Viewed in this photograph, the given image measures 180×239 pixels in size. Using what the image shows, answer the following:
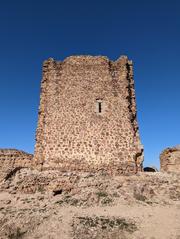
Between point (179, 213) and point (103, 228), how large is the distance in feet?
10.1

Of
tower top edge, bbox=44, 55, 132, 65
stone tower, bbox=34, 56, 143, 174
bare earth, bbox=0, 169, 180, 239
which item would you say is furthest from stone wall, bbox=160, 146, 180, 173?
tower top edge, bbox=44, 55, 132, 65

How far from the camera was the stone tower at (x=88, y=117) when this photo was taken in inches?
484

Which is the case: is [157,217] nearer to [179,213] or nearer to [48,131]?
[179,213]

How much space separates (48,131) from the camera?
12.9 metres

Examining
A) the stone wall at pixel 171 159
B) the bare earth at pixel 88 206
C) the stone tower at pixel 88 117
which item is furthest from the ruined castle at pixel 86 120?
the stone wall at pixel 171 159

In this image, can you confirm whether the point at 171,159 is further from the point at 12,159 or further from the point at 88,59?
the point at 12,159

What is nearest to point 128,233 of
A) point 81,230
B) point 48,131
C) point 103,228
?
point 103,228

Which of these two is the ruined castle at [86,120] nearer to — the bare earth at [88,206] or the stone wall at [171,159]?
the bare earth at [88,206]

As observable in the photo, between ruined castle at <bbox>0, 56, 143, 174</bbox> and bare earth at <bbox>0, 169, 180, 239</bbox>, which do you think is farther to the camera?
ruined castle at <bbox>0, 56, 143, 174</bbox>

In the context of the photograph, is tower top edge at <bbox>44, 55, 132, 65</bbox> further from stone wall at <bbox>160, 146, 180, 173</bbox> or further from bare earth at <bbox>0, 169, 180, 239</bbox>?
bare earth at <bbox>0, 169, 180, 239</bbox>

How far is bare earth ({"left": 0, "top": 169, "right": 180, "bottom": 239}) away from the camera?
8.30 m

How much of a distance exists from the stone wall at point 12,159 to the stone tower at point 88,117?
94 cm

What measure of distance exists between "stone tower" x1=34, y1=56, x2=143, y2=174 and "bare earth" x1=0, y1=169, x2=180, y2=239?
0.80 m

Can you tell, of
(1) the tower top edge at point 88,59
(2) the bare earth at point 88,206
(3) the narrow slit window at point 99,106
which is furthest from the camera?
(1) the tower top edge at point 88,59
